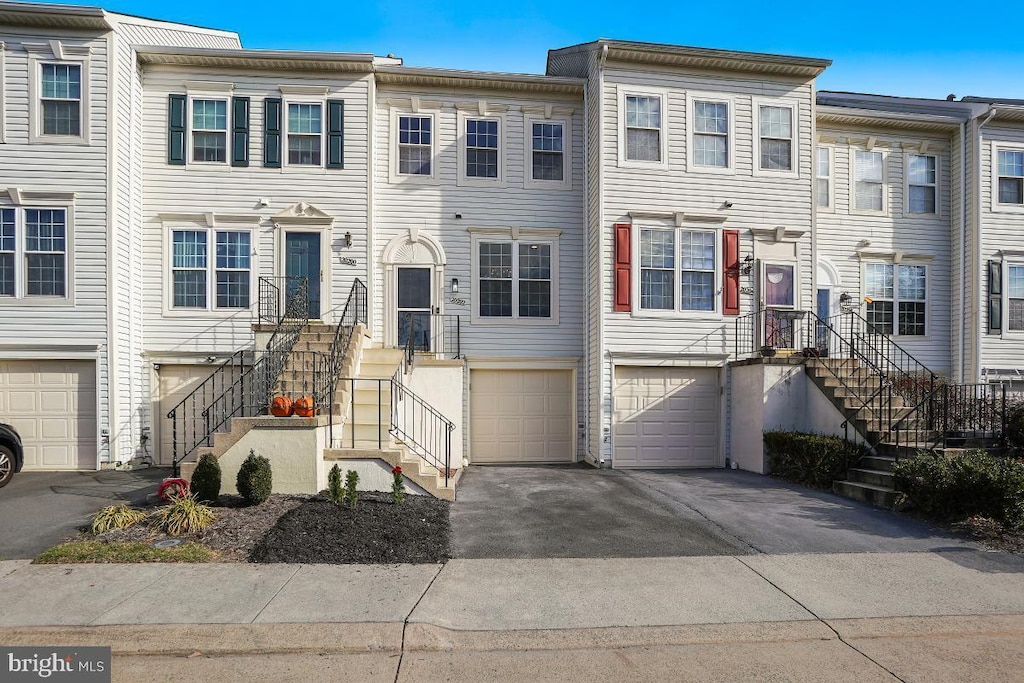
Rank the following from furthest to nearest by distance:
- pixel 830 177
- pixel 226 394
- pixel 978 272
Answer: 1. pixel 830 177
2. pixel 978 272
3. pixel 226 394

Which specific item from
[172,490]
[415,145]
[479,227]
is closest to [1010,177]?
[479,227]

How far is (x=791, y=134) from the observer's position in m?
13.5

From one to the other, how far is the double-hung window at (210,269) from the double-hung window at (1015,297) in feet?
56.4

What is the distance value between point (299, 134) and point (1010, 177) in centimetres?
1632

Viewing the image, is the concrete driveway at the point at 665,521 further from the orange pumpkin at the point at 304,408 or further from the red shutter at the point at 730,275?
the red shutter at the point at 730,275

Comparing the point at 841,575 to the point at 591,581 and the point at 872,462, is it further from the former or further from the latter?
the point at 872,462

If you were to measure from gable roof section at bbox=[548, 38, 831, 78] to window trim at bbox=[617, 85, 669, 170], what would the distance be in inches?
23.5

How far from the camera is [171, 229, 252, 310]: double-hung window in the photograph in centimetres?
1250

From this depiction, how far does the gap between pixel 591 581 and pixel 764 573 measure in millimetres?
1774

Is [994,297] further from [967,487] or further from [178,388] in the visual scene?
[178,388]

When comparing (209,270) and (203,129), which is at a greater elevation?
(203,129)

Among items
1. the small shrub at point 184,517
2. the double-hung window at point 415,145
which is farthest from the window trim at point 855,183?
the small shrub at point 184,517

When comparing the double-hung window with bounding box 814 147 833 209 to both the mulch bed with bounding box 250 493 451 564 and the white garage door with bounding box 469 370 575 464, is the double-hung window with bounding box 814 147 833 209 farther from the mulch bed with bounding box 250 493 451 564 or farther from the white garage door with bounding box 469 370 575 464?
the mulch bed with bounding box 250 493 451 564

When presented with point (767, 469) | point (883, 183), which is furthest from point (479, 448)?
point (883, 183)
